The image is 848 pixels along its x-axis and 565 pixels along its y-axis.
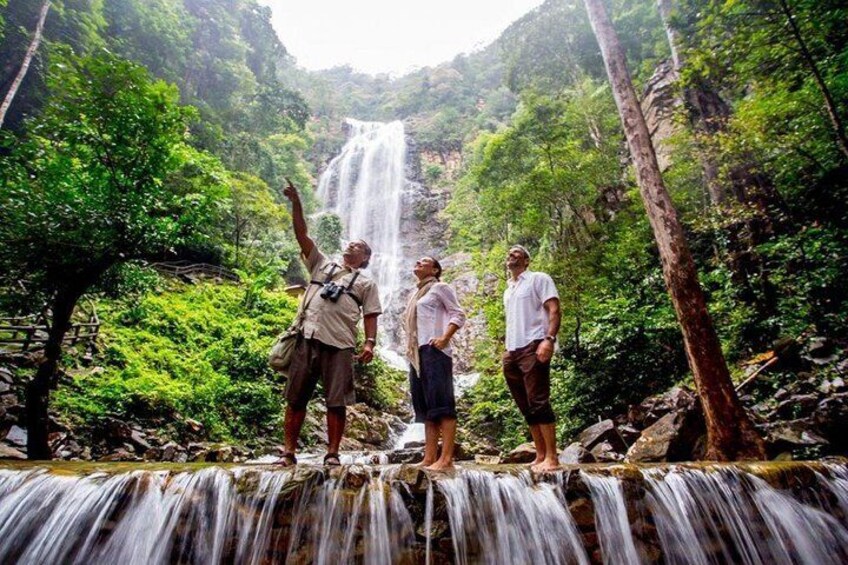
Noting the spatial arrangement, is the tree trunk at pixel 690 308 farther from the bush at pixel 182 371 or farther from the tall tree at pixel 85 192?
the bush at pixel 182 371

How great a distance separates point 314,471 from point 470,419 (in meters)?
10.2

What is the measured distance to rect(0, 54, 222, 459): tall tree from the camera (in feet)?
15.3

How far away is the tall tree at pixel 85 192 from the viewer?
4.68 metres

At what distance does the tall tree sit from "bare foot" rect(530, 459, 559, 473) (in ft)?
16.3

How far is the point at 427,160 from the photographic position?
3916 centimetres

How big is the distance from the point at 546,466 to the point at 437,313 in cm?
146

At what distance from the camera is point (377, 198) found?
35125mm

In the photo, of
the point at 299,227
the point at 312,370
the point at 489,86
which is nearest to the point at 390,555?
the point at 312,370

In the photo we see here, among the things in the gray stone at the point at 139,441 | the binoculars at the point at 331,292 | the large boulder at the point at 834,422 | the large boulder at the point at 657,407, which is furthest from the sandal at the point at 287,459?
the large boulder at the point at 834,422

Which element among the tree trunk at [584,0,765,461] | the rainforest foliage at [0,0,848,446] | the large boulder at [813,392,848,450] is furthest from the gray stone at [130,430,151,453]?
the large boulder at [813,392,848,450]

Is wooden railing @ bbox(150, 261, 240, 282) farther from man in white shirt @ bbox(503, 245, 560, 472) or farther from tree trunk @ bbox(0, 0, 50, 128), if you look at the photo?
man in white shirt @ bbox(503, 245, 560, 472)

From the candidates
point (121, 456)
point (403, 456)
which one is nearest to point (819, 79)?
point (403, 456)

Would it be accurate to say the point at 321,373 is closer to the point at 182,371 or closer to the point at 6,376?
the point at 6,376

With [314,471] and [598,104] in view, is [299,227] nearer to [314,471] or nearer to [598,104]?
[314,471]
